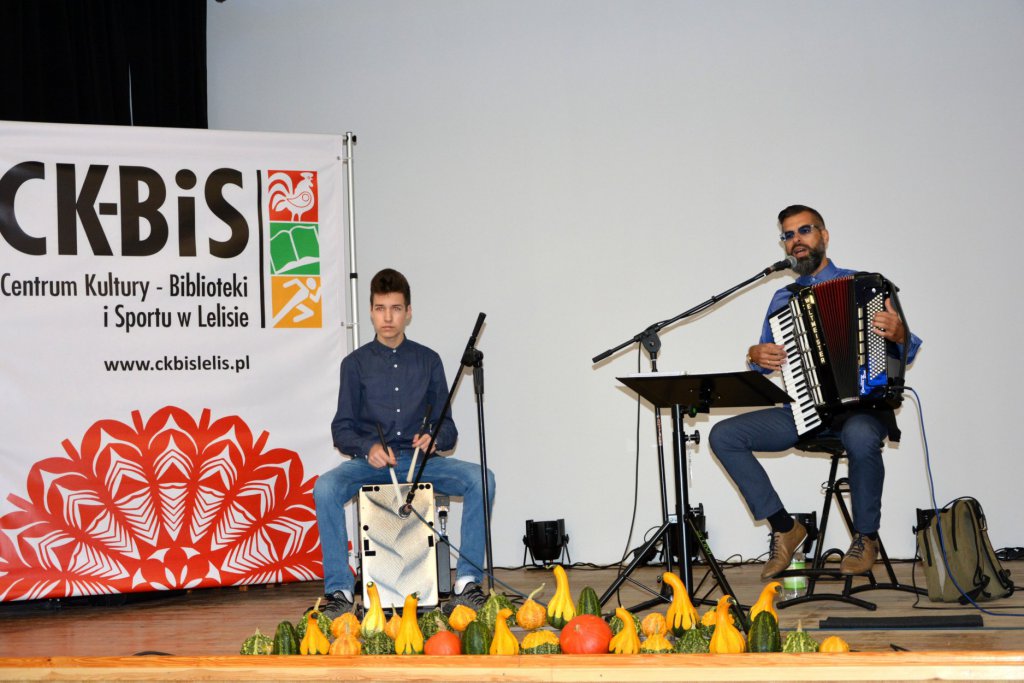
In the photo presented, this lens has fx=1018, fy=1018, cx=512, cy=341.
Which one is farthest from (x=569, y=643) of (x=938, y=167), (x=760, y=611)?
(x=938, y=167)

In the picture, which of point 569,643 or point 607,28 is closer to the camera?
point 569,643

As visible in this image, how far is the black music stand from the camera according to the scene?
111 inches

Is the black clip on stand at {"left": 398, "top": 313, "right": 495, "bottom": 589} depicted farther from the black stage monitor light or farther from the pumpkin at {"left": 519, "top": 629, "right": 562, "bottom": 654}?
the black stage monitor light

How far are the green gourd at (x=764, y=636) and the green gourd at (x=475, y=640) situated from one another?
1.73 feet

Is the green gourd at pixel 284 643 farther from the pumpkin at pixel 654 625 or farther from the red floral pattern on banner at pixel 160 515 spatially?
the red floral pattern on banner at pixel 160 515

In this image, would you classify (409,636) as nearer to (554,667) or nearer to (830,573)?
(554,667)

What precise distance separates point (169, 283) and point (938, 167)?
136 inches

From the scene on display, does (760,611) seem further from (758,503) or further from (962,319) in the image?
(962,319)

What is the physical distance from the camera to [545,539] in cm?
471

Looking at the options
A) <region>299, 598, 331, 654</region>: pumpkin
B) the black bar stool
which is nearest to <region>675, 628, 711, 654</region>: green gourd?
<region>299, 598, 331, 654</region>: pumpkin

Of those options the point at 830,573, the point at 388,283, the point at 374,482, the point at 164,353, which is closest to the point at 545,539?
the point at 374,482

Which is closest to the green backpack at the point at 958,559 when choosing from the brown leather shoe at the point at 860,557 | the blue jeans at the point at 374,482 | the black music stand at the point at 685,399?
the brown leather shoe at the point at 860,557

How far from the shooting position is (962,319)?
15.3 ft

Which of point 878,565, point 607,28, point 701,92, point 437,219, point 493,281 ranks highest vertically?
point 607,28
